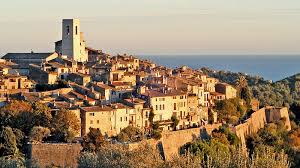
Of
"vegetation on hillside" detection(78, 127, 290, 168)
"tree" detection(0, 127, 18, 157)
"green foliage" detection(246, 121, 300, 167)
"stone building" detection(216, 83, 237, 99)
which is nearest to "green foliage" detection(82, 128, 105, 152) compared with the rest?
"tree" detection(0, 127, 18, 157)

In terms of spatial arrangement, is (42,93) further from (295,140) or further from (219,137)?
(295,140)

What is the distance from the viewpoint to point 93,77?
42.5 meters

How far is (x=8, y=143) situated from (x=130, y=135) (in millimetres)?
6087

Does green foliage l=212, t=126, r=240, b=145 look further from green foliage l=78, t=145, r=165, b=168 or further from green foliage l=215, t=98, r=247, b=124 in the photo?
green foliage l=78, t=145, r=165, b=168

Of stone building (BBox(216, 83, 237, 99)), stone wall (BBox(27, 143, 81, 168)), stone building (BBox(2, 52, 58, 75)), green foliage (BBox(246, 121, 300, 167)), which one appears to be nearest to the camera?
stone wall (BBox(27, 143, 81, 168))

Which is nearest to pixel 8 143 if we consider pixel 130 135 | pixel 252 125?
pixel 130 135

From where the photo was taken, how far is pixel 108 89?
123 ft

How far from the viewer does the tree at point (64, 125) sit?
101 feet

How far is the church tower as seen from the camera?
50281 mm

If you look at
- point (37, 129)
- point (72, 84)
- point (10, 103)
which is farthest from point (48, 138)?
point (72, 84)

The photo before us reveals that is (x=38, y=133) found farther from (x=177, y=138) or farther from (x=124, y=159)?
(x=124, y=159)

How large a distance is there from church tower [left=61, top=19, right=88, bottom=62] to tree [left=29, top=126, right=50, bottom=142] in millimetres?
19879

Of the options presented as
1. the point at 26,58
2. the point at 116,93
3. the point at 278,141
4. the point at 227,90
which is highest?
the point at 26,58

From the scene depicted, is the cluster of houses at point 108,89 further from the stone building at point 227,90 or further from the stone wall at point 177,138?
the stone wall at point 177,138
